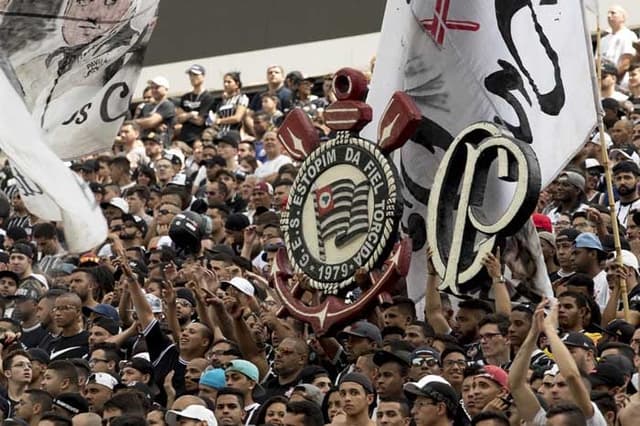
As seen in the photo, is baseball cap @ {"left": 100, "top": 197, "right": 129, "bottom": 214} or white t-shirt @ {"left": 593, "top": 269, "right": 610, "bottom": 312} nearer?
white t-shirt @ {"left": 593, "top": 269, "right": 610, "bottom": 312}

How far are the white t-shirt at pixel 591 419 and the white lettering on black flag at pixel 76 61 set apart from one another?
5.02 metres

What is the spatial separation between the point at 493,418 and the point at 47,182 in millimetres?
3647

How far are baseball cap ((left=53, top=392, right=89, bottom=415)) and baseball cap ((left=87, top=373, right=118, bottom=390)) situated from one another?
0.24m

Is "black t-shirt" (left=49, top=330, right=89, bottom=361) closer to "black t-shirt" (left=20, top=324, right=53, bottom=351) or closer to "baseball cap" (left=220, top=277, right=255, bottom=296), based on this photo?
"black t-shirt" (left=20, top=324, right=53, bottom=351)

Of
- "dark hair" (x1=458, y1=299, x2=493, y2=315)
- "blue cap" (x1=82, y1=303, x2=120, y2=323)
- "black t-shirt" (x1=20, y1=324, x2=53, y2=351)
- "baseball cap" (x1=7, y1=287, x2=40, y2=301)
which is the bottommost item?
"baseball cap" (x1=7, y1=287, x2=40, y2=301)

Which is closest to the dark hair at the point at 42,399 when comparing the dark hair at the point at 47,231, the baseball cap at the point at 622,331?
the baseball cap at the point at 622,331

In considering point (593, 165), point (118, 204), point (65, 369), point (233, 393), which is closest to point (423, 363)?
point (233, 393)

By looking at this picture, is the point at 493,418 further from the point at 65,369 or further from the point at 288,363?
the point at 65,369

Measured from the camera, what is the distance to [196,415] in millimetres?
12320

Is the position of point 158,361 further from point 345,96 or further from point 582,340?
point 582,340

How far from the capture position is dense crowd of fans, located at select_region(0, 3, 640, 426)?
1173 centimetres

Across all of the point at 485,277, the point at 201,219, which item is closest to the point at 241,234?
the point at 201,219

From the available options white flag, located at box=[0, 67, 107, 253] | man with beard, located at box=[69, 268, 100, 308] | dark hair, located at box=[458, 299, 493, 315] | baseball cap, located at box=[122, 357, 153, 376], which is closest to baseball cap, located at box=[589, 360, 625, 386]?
dark hair, located at box=[458, 299, 493, 315]

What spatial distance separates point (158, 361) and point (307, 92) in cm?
898
